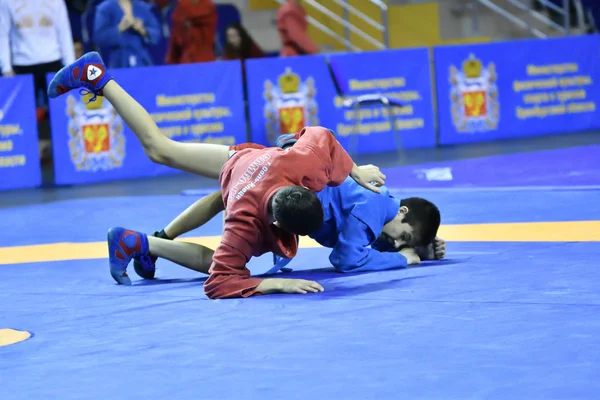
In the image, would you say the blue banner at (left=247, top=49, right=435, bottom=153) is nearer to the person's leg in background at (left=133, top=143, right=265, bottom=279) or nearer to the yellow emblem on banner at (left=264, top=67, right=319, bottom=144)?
the yellow emblem on banner at (left=264, top=67, right=319, bottom=144)

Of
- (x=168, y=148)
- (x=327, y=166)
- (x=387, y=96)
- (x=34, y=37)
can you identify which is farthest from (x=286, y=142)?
(x=387, y=96)

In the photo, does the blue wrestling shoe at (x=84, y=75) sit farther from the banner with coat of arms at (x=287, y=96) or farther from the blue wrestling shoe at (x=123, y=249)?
the banner with coat of arms at (x=287, y=96)

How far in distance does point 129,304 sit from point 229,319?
70 cm

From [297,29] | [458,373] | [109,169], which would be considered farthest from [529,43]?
[458,373]

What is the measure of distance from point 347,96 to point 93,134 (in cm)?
285

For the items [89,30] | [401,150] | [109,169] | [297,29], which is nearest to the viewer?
[109,169]

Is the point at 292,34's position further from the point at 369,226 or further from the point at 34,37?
the point at 369,226

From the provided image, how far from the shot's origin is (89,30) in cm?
1425

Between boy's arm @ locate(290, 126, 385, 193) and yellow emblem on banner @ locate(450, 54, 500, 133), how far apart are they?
7811 mm

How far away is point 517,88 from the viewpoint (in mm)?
13188

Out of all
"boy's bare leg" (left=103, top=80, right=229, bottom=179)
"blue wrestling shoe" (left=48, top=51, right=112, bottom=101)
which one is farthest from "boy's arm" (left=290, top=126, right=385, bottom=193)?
"blue wrestling shoe" (left=48, top=51, right=112, bottom=101)

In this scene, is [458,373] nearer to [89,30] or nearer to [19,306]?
[19,306]

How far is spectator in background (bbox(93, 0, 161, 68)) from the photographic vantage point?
11.8 metres

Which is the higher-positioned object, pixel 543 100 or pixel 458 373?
pixel 543 100
